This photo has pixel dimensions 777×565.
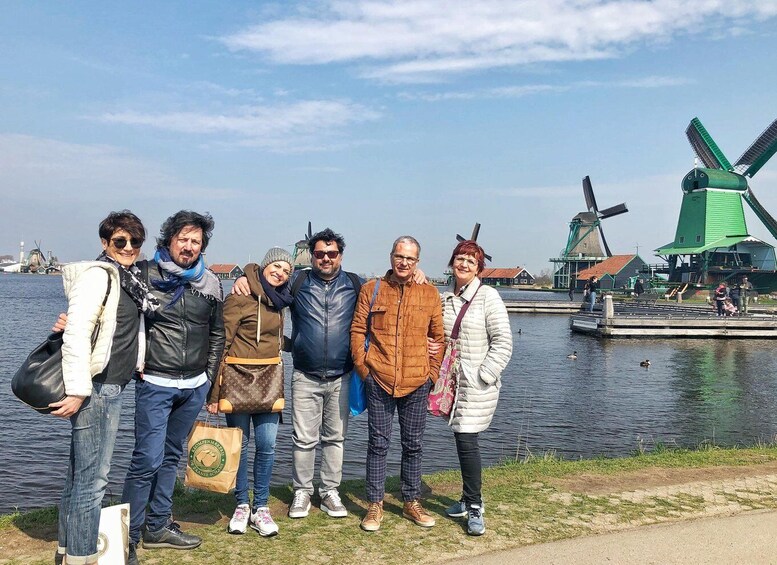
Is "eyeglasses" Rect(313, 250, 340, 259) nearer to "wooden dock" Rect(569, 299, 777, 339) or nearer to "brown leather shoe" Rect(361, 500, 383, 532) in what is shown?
"brown leather shoe" Rect(361, 500, 383, 532)

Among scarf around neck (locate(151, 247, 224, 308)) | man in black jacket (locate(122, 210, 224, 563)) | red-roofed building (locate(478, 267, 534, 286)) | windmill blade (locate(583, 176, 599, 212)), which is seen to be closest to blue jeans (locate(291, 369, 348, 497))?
man in black jacket (locate(122, 210, 224, 563))

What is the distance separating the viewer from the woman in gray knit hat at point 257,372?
4.23 meters

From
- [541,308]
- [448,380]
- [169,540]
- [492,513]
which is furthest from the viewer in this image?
[541,308]

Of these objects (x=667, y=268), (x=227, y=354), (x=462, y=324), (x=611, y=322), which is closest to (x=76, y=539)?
(x=227, y=354)

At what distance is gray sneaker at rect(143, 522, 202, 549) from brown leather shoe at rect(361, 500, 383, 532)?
1130 millimetres

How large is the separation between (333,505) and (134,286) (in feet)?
7.61

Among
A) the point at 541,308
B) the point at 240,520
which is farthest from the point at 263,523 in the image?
the point at 541,308

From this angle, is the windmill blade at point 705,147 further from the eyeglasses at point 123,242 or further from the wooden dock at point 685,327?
the eyeglasses at point 123,242

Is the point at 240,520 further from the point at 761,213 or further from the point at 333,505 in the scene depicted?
the point at 761,213

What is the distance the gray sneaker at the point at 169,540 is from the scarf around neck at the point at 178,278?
1509mm

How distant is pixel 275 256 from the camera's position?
441 centimetres

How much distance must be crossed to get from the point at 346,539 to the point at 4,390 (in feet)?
45.7

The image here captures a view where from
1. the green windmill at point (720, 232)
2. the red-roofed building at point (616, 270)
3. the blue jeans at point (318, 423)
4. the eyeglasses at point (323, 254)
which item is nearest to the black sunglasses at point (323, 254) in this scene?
the eyeglasses at point (323, 254)

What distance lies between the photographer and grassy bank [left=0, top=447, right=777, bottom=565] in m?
3.97
